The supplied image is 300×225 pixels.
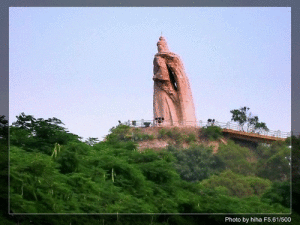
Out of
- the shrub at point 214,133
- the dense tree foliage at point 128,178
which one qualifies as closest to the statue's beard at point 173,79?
the shrub at point 214,133

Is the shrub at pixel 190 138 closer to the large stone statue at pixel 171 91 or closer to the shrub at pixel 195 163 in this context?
the shrub at pixel 195 163

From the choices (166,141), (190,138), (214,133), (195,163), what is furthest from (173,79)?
(195,163)

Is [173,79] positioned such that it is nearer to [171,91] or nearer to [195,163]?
[171,91]

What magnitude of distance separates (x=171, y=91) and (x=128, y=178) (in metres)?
16.9

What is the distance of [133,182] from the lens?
19.1 metres

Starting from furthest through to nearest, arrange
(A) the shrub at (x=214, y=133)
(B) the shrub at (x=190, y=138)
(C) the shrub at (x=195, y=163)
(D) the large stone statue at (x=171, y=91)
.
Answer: (D) the large stone statue at (x=171, y=91) < (B) the shrub at (x=190, y=138) < (A) the shrub at (x=214, y=133) < (C) the shrub at (x=195, y=163)

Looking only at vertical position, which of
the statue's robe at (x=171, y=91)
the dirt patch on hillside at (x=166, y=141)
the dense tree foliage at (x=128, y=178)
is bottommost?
the dense tree foliage at (x=128, y=178)

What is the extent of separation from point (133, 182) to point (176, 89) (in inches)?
680

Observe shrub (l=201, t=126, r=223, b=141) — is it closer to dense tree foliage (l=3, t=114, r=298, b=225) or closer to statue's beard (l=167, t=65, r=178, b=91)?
dense tree foliage (l=3, t=114, r=298, b=225)

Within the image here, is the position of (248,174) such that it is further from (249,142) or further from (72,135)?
(72,135)

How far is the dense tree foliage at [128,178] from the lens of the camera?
1605cm

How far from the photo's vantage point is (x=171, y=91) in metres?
35.7

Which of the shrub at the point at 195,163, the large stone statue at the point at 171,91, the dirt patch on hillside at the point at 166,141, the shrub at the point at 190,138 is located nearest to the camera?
the shrub at the point at 195,163

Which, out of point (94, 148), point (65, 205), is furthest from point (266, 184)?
point (65, 205)
